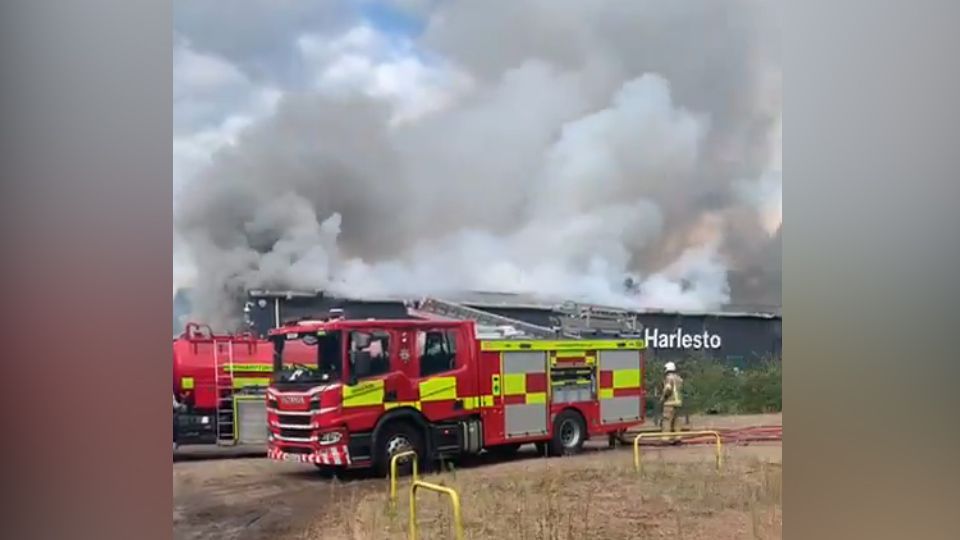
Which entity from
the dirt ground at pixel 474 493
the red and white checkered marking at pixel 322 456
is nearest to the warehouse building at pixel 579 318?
the dirt ground at pixel 474 493

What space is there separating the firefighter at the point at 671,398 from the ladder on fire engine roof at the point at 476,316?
37 cm

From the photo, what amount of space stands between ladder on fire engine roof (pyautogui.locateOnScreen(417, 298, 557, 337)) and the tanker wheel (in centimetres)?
32

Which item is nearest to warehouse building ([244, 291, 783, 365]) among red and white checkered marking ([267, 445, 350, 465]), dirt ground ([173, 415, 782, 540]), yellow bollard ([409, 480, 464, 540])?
dirt ground ([173, 415, 782, 540])

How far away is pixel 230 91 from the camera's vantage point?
2295 mm

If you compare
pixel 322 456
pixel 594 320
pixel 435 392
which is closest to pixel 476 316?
pixel 435 392

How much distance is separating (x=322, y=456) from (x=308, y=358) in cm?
26

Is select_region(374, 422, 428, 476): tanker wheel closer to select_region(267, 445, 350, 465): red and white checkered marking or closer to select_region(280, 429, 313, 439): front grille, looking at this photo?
select_region(267, 445, 350, 465): red and white checkered marking

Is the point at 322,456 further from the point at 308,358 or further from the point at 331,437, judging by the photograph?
the point at 308,358

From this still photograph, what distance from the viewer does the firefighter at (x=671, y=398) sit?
2.64 meters

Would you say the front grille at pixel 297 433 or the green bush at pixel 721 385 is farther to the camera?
the green bush at pixel 721 385

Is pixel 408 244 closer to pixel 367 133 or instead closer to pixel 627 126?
pixel 367 133

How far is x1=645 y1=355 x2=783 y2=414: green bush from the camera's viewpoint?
8.65 ft

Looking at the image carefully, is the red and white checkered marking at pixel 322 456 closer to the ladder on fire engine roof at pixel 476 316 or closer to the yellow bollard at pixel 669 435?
the ladder on fire engine roof at pixel 476 316
